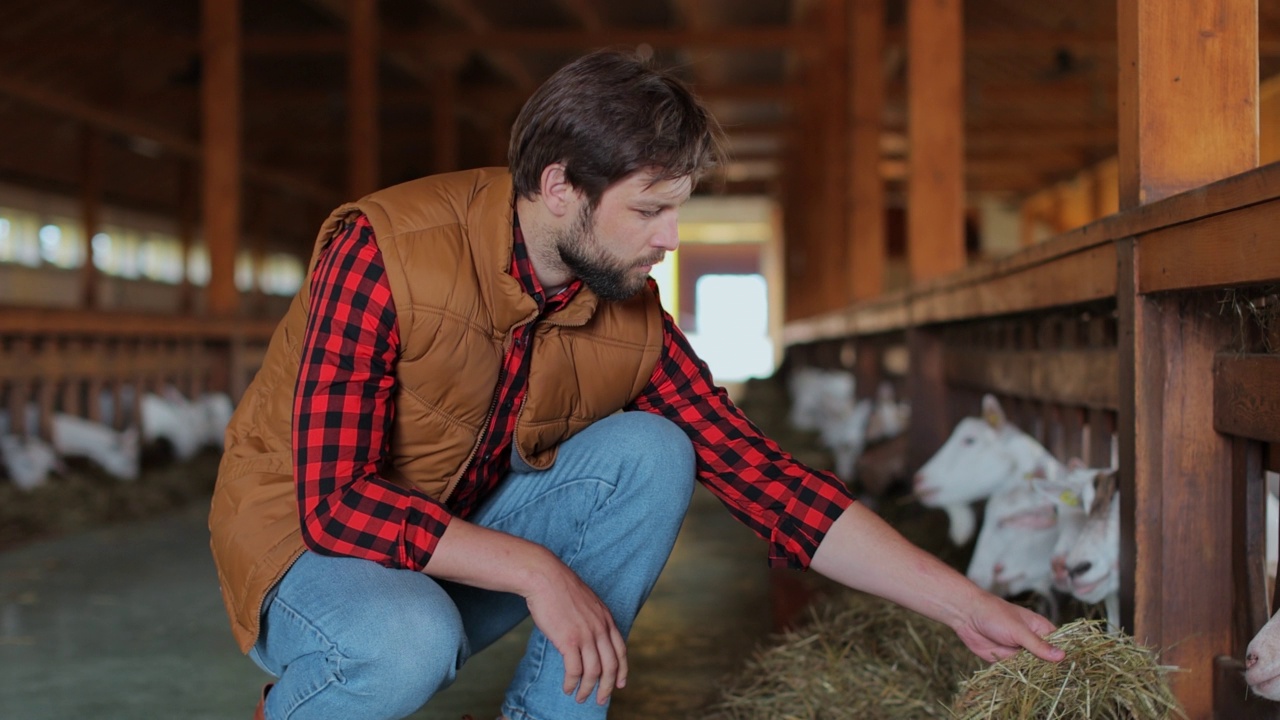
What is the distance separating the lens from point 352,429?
1569mm

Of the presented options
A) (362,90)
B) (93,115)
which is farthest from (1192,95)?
(93,115)

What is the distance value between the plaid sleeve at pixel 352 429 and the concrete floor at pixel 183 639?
82cm

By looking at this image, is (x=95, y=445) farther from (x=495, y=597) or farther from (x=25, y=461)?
(x=495, y=597)

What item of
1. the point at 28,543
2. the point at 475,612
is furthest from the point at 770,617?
the point at 28,543

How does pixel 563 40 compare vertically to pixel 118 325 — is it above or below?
above

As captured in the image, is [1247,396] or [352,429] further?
[1247,396]

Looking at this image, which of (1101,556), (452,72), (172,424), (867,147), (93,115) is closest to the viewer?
(1101,556)

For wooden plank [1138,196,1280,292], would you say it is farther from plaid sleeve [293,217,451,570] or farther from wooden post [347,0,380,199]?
wooden post [347,0,380,199]

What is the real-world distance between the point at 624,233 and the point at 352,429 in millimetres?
429

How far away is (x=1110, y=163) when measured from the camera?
57.4ft

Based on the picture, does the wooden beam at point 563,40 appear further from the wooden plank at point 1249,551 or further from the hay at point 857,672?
the wooden plank at point 1249,551

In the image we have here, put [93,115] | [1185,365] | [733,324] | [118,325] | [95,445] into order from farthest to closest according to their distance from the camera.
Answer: [733,324] → [93,115] → [118,325] → [95,445] → [1185,365]

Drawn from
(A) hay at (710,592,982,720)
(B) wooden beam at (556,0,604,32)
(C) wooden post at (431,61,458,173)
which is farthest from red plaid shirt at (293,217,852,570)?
(C) wooden post at (431,61,458,173)

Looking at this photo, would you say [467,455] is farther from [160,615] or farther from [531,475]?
[160,615]
